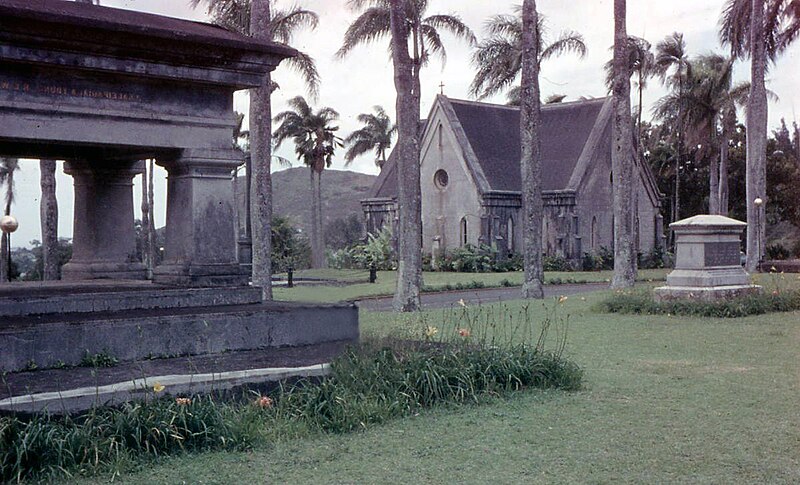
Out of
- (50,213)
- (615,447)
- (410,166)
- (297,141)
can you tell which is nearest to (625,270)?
(410,166)

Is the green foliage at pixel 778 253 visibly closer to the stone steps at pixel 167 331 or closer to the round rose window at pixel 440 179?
the round rose window at pixel 440 179

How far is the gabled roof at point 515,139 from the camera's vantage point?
4641 centimetres

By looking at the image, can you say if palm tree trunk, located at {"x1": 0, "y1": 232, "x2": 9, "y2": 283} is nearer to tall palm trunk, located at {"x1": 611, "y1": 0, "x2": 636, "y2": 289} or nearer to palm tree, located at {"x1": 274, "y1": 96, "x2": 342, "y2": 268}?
tall palm trunk, located at {"x1": 611, "y1": 0, "x2": 636, "y2": 289}

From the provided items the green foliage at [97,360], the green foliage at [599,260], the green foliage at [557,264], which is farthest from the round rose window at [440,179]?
the green foliage at [97,360]

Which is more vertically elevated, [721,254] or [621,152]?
[621,152]

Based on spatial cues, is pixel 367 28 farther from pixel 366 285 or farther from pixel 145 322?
pixel 145 322

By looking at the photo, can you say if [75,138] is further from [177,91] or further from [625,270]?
[625,270]

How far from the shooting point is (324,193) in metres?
128

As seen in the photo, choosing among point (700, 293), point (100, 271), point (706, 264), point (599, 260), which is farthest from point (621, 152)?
point (599, 260)

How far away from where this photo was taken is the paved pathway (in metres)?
23.9

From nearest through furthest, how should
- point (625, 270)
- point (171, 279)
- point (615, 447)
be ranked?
point (615, 447), point (171, 279), point (625, 270)

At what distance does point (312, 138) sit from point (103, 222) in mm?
47448

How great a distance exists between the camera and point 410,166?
20.2m

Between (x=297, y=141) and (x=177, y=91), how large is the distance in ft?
162
